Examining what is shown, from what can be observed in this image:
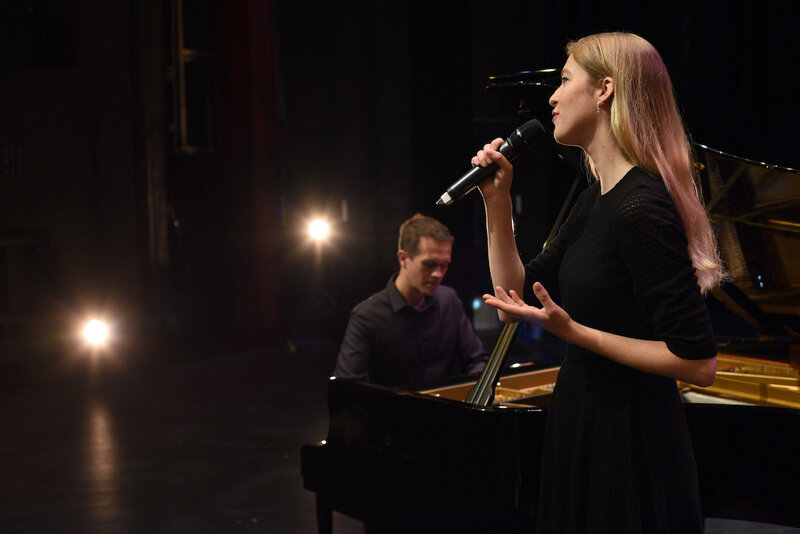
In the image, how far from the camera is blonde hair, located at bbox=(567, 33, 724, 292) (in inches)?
58.9

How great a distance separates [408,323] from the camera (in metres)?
3.52

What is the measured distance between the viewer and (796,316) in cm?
333

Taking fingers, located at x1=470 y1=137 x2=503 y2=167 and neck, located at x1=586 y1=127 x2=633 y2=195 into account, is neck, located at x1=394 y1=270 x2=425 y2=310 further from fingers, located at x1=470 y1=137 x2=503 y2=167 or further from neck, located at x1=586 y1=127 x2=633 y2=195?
neck, located at x1=586 y1=127 x2=633 y2=195

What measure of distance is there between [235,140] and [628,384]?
751 cm

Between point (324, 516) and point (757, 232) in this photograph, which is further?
point (757, 232)

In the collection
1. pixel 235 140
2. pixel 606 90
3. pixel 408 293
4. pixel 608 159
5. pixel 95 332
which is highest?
pixel 235 140

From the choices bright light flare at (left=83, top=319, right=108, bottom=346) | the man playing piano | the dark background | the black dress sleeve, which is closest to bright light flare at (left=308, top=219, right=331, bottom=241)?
the dark background

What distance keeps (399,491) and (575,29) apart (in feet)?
23.6

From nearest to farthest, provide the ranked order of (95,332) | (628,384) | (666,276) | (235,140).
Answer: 1. (666,276)
2. (628,384)
3. (95,332)
4. (235,140)

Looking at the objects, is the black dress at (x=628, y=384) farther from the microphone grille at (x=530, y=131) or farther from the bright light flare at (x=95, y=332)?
the bright light flare at (x=95, y=332)

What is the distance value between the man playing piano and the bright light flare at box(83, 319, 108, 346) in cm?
537

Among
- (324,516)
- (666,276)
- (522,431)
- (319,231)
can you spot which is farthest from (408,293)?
(319,231)

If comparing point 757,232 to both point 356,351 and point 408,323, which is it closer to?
point 408,323

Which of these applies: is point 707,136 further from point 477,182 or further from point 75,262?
point 477,182
